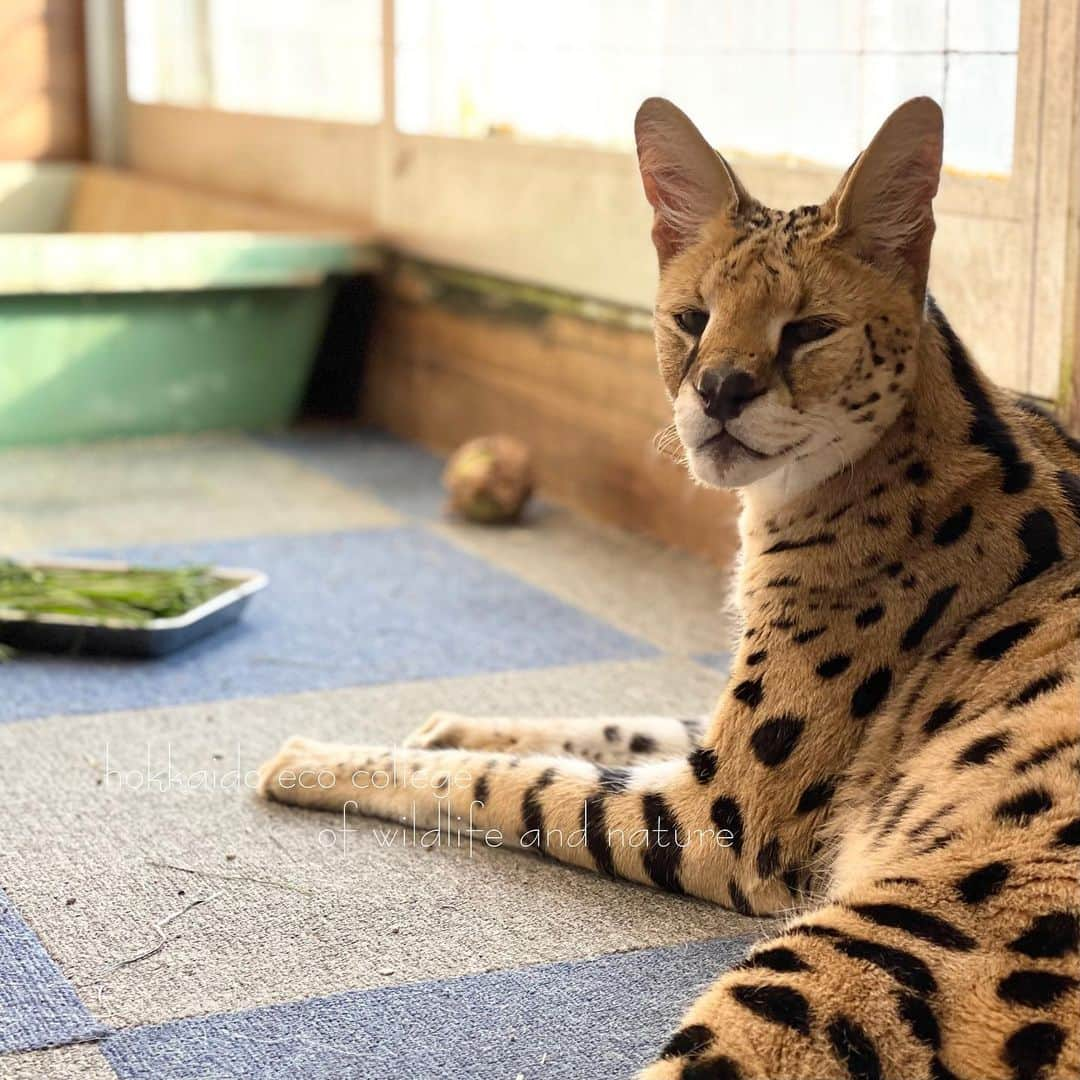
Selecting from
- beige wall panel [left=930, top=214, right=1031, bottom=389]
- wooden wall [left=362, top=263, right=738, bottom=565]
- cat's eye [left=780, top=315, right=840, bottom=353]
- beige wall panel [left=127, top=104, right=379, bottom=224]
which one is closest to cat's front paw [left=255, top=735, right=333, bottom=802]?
cat's eye [left=780, top=315, right=840, bottom=353]

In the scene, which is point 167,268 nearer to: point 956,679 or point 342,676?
point 342,676

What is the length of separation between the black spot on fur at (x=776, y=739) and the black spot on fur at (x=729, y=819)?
6 centimetres

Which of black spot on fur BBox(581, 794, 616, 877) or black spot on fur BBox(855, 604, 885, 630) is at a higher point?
black spot on fur BBox(855, 604, 885, 630)

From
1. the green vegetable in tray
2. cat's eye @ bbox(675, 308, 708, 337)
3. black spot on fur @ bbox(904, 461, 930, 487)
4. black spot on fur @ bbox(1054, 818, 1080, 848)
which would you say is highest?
cat's eye @ bbox(675, 308, 708, 337)

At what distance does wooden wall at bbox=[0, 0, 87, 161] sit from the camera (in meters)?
7.13

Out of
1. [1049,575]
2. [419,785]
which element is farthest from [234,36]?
[1049,575]

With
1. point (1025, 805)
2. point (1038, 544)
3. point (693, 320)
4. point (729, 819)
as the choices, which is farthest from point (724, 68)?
point (1025, 805)

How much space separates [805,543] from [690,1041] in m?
0.75

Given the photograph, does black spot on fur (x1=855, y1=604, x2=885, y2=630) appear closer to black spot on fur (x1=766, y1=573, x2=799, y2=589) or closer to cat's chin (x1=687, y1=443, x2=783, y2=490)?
black spot on fur (x1=766, y1=573, x2=799, y2=589)

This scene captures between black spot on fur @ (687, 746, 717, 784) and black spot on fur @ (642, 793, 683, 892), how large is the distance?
0.19ft

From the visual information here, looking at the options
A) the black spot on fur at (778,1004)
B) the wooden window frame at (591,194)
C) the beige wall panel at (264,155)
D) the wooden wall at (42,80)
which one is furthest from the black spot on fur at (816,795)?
the wooden wall at (42,80)

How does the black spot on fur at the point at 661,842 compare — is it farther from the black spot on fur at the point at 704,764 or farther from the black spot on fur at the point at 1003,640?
the black spot on fur at the point at 1003,640

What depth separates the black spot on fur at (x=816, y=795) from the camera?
203cm

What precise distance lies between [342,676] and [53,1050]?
1.35 metres
